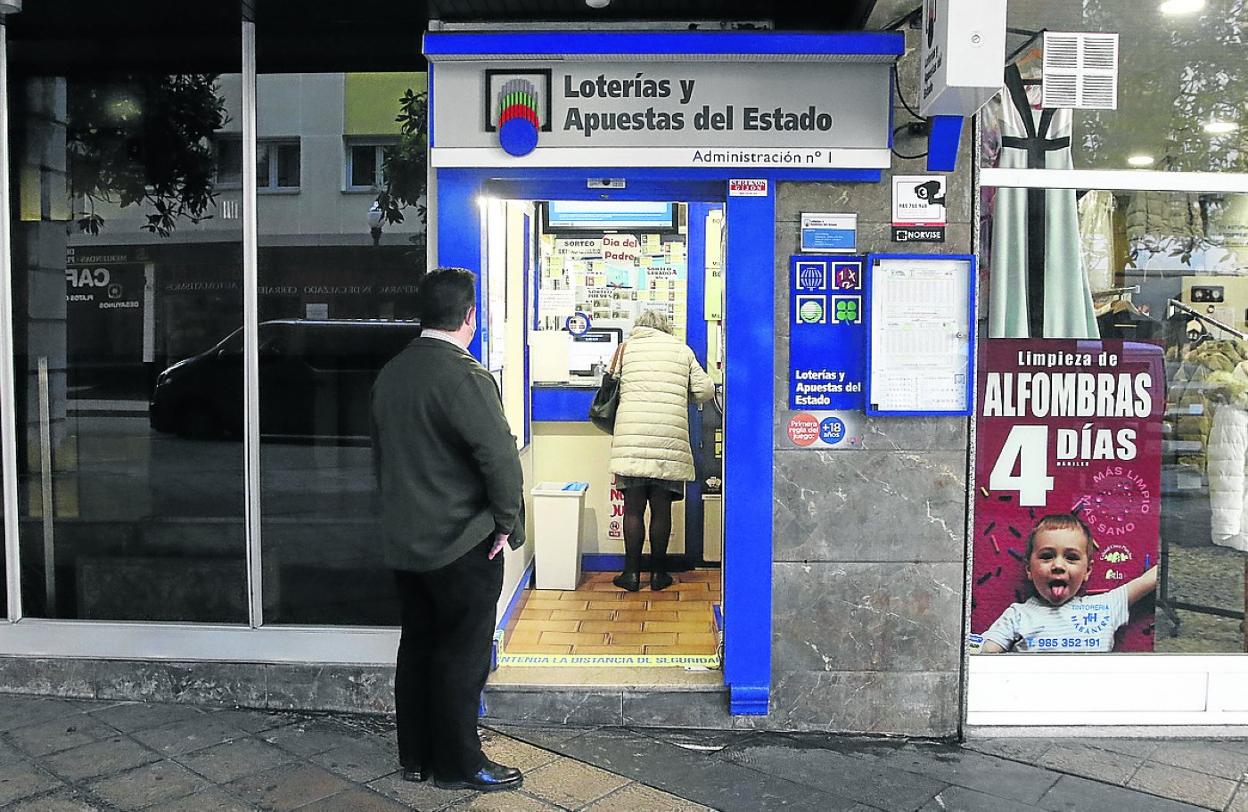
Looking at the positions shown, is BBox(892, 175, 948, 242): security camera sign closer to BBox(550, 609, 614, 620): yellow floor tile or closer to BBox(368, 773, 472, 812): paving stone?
BBox(550, 609, 614, 620): yellow floor tile

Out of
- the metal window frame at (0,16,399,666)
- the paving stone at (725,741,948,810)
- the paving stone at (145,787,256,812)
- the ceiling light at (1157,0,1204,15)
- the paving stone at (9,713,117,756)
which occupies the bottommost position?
the paving stone at (725,741,948,810)

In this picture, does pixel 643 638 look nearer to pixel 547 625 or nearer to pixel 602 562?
pixel 547 625

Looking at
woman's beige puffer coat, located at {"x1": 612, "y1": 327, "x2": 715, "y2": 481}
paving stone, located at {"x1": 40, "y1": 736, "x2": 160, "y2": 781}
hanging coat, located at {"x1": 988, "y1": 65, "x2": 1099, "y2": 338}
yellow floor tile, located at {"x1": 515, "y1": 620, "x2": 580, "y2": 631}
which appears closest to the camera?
paving stone, located at {"x1": 40, "y1": 736, "x2": 160, "y2": 781}

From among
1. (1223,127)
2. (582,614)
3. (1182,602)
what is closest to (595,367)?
(582,614)

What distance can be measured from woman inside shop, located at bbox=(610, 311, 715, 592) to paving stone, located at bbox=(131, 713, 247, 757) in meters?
2.55

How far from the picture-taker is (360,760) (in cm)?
405

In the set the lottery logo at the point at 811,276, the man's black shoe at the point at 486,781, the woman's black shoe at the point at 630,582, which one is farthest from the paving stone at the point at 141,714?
the lottery logo at the point at 811,276

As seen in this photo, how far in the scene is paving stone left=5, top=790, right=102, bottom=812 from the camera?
11.8 ft

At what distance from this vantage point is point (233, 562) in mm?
4852

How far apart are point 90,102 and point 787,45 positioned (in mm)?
3233

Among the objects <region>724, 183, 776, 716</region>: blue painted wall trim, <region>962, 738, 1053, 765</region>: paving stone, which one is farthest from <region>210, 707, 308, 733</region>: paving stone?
<region>962, 738, 1053, 765</region>: paving stone

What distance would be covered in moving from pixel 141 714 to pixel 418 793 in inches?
62.5

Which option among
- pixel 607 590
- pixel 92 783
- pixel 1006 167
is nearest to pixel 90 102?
pixel 92 783

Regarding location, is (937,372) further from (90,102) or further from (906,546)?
(90,102)
